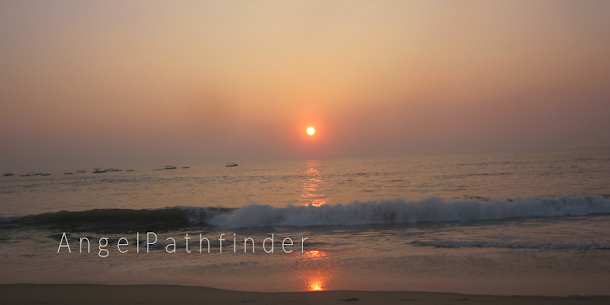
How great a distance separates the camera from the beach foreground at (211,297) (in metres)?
5.56

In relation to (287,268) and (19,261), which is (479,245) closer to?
(287,268)

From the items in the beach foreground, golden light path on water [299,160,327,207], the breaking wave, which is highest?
the beach foreground

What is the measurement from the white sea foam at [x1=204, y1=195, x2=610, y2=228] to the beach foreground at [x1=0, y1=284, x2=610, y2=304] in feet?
32.1

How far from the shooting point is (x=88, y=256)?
10070 mm

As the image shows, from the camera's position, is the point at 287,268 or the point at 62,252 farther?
the point at 62,252

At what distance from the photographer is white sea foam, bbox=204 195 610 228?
16.2 metres

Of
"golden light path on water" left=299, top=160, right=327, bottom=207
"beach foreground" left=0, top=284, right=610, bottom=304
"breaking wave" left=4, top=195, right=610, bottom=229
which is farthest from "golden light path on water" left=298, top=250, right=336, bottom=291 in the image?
"golden light path on water" left=299, top=160, right=327, bottom=207

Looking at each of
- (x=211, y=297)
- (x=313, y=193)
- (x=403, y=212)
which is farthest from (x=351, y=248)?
(x=313, y=193)

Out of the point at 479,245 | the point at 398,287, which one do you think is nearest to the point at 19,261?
the point at 398,287

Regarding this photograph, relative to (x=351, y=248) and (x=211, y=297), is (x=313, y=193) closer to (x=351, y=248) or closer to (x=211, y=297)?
(x=351, y=248)

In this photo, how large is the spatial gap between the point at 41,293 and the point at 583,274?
983 cm

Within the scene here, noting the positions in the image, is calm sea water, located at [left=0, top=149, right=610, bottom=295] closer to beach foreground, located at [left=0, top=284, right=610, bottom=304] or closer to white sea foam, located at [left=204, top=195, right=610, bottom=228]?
white sea foam, located at [left=204, top=195, right=610, bottom=228]

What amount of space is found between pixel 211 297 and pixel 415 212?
12188mm

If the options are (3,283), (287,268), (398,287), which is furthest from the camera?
(287,268)
